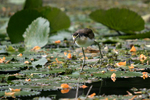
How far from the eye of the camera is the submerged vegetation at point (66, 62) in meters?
2.61

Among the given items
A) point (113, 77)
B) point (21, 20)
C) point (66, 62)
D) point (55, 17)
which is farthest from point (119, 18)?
point (113, 77)

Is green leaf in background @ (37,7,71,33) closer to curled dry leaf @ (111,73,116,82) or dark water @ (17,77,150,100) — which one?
curled dry leaf @ (111,73,116,82)

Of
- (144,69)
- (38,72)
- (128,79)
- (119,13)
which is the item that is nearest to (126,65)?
(144,69)

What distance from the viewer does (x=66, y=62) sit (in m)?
3.75

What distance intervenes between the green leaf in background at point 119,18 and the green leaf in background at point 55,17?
47cm

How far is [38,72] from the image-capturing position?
3.27m

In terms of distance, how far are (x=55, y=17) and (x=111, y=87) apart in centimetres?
274

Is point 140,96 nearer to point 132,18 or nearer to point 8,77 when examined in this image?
point 8,77

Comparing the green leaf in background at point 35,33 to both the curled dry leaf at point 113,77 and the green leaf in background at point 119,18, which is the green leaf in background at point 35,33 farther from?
the curled dry leaf at point 113,77

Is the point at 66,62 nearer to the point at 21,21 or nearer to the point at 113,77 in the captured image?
the point at 113,77

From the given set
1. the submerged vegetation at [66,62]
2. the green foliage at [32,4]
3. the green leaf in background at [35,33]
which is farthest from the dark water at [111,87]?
the green foliage at [32,4]

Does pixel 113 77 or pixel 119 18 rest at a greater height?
pixel 119 18

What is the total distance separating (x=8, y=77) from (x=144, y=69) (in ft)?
4.44

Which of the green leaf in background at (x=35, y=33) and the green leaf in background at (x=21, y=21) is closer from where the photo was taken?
the green leaf in background at (x=35, y=33)
